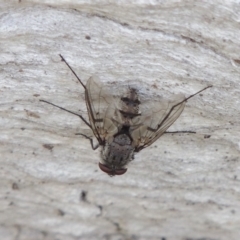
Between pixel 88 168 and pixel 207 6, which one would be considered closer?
pixel 207 6

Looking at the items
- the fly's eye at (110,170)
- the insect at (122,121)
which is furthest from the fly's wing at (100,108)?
the fly's eye at (110,170)

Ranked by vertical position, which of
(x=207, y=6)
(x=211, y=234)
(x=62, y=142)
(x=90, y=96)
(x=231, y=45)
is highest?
(x=207, y=6)

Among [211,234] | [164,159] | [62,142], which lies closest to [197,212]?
[211,234]

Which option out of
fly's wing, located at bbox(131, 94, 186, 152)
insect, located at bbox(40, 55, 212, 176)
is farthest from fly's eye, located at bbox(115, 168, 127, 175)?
fly's wing, located at bbox(131, 94, 186, 152)

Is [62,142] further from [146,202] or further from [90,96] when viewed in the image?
[146,202]

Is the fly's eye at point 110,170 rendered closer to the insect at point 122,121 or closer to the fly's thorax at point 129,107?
the insect at point 122,121

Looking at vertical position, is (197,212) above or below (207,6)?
below

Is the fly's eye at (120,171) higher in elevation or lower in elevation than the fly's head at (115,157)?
lower

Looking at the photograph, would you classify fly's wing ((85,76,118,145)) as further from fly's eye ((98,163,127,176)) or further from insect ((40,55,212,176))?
fly's eye ((98,163,127,176))
